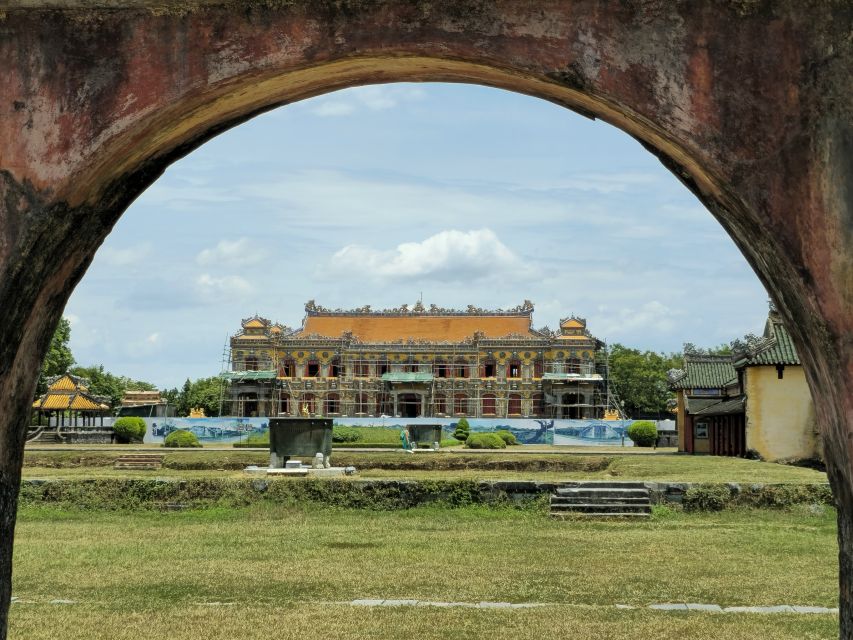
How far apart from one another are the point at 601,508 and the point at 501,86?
1217 cm

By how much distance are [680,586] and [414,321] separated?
227ft

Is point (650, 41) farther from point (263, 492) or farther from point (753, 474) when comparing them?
point (753, 474)

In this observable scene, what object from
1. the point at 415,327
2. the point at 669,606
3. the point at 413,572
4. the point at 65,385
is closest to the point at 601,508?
the point at 413,572

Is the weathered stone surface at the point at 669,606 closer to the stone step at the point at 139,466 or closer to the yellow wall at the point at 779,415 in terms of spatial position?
the stone step at the point at 139,466

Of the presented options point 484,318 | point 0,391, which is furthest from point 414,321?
point 0,391

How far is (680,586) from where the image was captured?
10.1m

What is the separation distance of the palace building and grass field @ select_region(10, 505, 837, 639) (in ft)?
191

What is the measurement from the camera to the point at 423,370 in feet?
250

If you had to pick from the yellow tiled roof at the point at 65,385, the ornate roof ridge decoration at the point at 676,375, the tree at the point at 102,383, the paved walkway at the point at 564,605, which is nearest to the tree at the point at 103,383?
the tree at the point at 102,383

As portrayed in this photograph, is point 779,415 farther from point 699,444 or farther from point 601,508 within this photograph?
point 601,508

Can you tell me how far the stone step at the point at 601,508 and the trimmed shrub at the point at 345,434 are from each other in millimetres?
29113

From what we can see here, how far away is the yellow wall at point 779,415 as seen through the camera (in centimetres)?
2958

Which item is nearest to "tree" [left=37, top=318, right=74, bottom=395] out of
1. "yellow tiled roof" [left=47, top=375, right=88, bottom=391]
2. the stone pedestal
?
"yellow tiled roof" [left=47, top=375, right=88, bottom=391]

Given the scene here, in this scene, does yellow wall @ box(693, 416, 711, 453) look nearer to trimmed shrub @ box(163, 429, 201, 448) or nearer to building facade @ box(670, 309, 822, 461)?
building facade @ box(670, 309, 822, 461)
